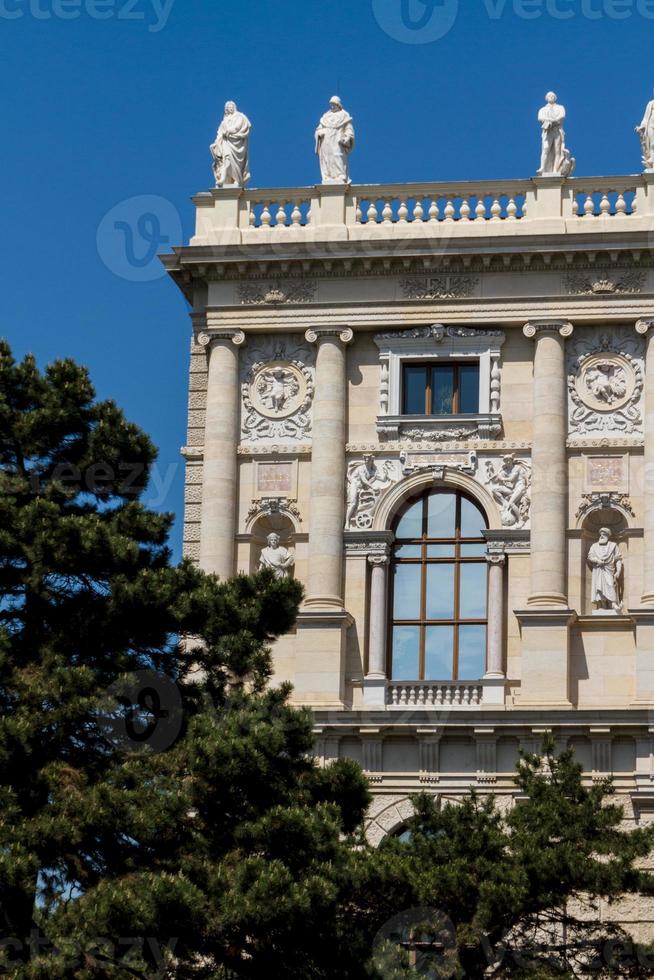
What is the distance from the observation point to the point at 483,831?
115 ft

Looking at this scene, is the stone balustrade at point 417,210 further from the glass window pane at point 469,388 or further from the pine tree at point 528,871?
the pine tree at point 528,871

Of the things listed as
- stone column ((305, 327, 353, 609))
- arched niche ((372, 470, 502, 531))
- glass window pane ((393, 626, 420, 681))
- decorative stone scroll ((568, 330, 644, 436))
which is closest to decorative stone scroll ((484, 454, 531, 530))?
arched niche ((372, 470, 502, 531))

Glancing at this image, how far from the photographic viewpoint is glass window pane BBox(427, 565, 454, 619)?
146ft

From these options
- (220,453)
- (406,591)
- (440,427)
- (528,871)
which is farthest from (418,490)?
(528,871)

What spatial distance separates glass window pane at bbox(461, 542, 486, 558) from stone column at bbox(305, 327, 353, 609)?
2113mm

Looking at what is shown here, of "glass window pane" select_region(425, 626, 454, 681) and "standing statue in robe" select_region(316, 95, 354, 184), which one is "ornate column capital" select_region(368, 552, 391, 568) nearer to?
"glass window pane" select_region(425, 626, 454, 681)

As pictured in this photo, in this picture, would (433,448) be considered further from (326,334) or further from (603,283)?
(603,283)

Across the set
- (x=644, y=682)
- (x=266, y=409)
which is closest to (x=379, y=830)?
(x=644, y=682)

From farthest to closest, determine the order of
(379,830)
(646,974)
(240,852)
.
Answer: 1. (379,830)
2. (646,974)
3. (240,852)

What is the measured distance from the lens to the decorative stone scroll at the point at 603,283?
148 ft

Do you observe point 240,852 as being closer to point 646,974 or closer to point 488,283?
point 646,974

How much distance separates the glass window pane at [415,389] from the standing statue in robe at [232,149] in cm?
475

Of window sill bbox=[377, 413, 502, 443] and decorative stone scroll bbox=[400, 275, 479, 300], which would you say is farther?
decorative stone scroll bbox=[400, 275, 479, 300]

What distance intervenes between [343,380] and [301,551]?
309 centimetres
